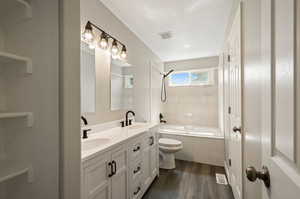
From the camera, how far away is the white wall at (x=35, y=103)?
0.73 meters

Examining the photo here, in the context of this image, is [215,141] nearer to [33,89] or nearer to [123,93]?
[123,93]

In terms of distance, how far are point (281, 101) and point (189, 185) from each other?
2.09 m

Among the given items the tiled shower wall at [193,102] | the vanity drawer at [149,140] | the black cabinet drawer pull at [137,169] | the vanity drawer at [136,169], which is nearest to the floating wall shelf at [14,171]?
the vanity drawer at [136,169]

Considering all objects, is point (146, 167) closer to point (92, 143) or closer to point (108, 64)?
point (92, 143)

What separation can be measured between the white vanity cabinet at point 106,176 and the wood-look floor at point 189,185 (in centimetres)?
73

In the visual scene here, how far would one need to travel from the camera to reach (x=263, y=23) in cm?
60

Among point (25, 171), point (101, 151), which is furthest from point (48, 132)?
point (101, 151)

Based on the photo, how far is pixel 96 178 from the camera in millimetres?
1052

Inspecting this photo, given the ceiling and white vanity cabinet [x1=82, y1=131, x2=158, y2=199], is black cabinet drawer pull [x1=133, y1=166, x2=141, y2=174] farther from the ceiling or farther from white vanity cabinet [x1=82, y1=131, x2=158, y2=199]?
the ceiling

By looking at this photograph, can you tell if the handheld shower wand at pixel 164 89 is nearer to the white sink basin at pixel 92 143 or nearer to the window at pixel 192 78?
the window at pixel 192 78

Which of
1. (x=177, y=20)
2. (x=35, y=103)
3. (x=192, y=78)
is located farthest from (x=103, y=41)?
(x=192, y=78)

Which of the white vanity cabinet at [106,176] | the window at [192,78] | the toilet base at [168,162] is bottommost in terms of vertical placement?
the toilet base at [168,162]

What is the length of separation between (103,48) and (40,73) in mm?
1134

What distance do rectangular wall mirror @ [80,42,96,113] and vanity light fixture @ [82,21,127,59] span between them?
0.08m
